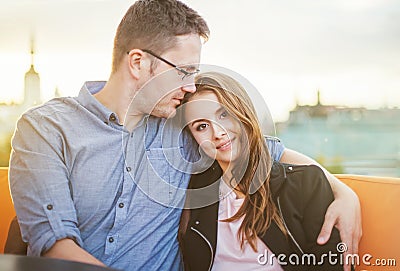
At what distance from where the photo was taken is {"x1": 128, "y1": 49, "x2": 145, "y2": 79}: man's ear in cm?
225

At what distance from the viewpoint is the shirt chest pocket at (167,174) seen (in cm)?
228

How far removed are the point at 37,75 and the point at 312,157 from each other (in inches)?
41.1

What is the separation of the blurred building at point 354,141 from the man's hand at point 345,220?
112 mm

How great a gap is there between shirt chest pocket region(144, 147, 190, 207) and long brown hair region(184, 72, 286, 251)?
18 centimetres

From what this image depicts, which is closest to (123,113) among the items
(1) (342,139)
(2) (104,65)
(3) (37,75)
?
(2) (104,65)

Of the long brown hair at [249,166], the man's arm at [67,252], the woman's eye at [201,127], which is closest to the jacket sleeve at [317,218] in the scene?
the long brown hair at [249,166]

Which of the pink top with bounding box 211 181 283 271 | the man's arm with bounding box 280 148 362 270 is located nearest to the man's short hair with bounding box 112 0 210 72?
the pink top with bounding box 211 181 283 271

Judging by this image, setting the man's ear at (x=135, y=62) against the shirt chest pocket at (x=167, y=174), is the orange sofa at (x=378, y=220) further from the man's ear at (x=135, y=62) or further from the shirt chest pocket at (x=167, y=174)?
the man's ear at (x=135, y=62)

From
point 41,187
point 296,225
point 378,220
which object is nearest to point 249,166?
point 296,225

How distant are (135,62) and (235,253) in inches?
29.1

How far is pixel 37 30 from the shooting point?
2416 mm

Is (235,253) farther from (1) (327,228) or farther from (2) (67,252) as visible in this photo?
(2) (67,252)

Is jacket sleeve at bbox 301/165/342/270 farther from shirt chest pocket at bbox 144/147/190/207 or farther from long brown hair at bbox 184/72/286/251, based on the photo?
shirt chest pocket at bbox 144/147/190/207

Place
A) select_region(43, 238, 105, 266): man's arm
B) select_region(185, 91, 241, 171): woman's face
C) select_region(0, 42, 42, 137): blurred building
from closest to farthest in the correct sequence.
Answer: select_region(43, 238, 105, 266): man's arm
select_region(185, 91, 241, 171): woman's face
select_region(0, 42, 42, 137): blurred building
